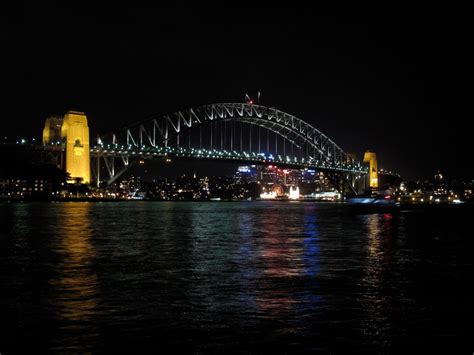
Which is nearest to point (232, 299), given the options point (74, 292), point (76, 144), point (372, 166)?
point (74, 292)

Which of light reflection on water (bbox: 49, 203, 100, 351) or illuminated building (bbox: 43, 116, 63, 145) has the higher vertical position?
illuminated building (bbox: 43, 116, 63, 145)

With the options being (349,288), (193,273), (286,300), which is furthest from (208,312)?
(193,273)

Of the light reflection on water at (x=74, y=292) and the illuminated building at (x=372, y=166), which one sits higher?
the illuminated building at (x=372, y=166)

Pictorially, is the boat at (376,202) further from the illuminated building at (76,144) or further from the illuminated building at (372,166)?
the illuminated building at (372,166)

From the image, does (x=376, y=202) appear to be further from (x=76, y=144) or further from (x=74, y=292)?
(x=74, y=292)

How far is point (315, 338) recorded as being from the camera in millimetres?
9117

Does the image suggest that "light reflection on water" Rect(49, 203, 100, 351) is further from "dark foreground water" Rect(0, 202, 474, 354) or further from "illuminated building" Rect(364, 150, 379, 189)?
"illuminated building" Rect(364, 150, 379, 189)

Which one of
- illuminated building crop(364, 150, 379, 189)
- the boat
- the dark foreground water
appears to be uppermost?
illuminated building crop(364, 150, 379, 189)

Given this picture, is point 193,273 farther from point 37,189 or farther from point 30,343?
point 37,189

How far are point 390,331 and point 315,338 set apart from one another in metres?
1.14

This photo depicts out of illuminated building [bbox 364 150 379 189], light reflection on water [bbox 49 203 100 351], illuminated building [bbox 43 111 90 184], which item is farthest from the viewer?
illuminated building [bbox 364 150 379 189]

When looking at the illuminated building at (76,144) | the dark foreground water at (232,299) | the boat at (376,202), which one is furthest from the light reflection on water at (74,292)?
the illuminated building at (76,144)

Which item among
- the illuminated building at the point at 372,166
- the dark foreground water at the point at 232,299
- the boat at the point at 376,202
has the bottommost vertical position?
the dark foreground water at the point at 232,299

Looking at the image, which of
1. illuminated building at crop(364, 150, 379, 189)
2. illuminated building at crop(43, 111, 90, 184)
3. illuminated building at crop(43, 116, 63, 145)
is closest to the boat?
illuminated building at crop(43, 111, 90, 184)
